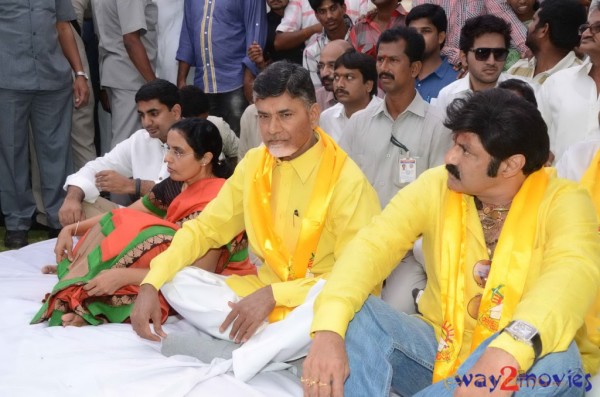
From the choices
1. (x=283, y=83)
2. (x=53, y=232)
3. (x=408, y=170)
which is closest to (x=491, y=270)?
(x=283, y=83)

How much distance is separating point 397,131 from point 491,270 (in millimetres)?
1906

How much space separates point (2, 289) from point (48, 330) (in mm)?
697

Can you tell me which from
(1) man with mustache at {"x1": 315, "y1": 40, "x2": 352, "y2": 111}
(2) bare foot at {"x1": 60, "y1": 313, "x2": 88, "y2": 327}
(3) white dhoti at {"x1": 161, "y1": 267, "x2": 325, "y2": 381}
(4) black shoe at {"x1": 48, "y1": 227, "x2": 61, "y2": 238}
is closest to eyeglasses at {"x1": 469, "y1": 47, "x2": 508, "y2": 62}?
(1) man with mustache at {"x1": 315, "y1": 40, "x2": 352, "y2": 111}

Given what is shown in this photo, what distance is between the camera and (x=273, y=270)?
351cm

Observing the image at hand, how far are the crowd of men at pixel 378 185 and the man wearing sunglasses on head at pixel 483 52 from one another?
0.04 ft

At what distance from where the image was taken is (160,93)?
5035mm

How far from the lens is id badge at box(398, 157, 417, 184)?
436 cm

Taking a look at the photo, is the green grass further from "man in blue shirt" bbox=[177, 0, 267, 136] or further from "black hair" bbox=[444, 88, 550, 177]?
"black hair" bbox=[444, 88, 550, 177]

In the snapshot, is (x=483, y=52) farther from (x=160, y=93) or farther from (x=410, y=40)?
(x=160, y=93)

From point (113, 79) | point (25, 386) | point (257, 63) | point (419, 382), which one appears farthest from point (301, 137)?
point (113, 79)

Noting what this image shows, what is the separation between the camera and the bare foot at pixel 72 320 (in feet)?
12.0

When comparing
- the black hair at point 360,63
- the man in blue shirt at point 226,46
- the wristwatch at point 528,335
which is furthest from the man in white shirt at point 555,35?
the wristwatch at point 528,335

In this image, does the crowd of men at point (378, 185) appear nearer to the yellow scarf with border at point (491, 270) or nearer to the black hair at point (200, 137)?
the yellow scarf with border at point (491, 270)

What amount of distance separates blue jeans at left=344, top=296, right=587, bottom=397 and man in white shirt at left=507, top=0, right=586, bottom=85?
8.40ft
